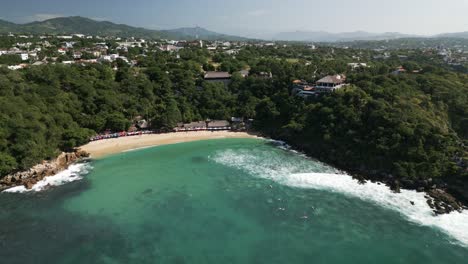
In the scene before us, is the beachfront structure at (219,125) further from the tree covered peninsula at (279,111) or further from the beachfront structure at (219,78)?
the beachfront structure at (219,78)

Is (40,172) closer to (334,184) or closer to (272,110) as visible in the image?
(334,184)

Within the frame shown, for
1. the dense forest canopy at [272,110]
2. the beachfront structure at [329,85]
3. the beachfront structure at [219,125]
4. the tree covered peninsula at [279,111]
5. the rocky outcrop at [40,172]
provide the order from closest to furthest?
the rocky outcrop at [40,172] → the tree covered peninsula at [279,111] → the dense forest canopy at [272,110] → the beachfront structure at [329,85] → the beachfront structure at [219,125]

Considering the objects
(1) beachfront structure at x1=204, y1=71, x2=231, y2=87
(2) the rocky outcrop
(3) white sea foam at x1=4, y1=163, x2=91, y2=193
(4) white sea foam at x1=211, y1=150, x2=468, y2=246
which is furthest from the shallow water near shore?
(1) beachfront structure at x1=204, y1=71, x2=231, y2=87

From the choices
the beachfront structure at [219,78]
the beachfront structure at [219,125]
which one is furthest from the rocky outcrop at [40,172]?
the beachfront structure at [219,78]

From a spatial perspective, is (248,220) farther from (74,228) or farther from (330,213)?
(74,228)

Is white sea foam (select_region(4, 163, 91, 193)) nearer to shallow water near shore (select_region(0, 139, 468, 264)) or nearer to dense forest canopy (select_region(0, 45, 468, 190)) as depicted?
shallow water near shore (select_region(0, 139, 468, 264))

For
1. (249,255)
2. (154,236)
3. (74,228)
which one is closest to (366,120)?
(249,255)
